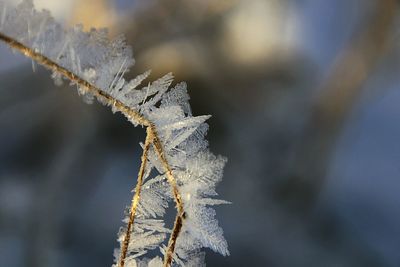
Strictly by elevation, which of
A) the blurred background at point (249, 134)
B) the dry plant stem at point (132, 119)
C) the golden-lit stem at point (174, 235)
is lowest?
the golden-lit stem at point (174, 235)

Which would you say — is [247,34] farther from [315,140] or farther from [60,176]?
[60,176]

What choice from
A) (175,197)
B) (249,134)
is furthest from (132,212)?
(249,134)

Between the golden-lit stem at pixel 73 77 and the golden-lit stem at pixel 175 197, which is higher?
the golden-lit stem at pixel 73 77

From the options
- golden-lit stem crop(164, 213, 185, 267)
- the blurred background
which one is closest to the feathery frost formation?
golden-lit stem crop(164, 213, 185, 267)

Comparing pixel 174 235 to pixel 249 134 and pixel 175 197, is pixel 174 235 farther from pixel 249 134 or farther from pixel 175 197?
pixel 249 134

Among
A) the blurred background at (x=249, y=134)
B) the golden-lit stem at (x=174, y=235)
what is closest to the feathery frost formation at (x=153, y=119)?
the golden-lit stem at (x=174, y=235)

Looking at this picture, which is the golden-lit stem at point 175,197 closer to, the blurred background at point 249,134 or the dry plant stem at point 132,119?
the dry plant stem at point 132,119

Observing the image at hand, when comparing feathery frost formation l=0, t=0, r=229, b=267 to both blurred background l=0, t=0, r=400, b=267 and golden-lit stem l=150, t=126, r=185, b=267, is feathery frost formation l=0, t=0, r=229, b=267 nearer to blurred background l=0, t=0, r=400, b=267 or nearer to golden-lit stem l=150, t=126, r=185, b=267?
golden-lit stem l=150, t=126, r=185, b=267
